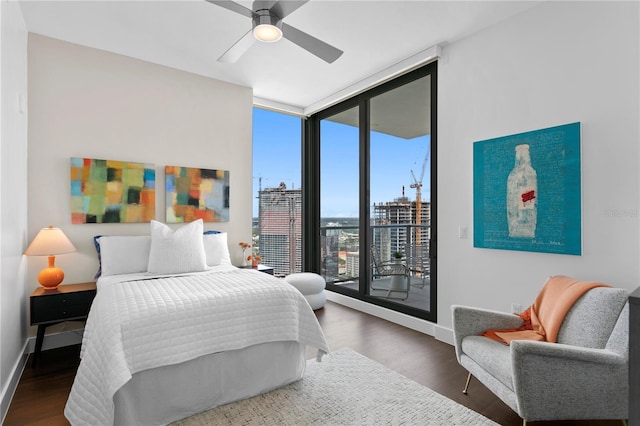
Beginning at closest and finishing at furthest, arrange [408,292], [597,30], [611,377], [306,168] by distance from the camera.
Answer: [611,377], [597,30], [408,292], [306,168]

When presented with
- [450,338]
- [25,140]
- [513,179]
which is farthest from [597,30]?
[25,140]

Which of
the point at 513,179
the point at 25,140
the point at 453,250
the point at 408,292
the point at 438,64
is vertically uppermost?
the point at 438,64

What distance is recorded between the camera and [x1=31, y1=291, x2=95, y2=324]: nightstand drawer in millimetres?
2727

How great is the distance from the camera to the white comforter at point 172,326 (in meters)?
1.76

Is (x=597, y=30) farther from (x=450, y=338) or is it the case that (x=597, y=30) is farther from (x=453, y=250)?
(x=450, y=338)

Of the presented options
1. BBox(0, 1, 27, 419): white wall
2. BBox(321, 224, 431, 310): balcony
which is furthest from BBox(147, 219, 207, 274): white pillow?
BBox(321, 224, 431, 310): balcony

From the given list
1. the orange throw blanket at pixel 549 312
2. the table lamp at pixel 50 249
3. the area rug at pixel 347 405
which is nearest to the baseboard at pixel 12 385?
the table lamp at pixel 50 249

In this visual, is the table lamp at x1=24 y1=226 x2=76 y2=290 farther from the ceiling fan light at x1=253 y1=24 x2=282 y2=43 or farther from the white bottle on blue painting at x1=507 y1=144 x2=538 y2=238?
the white bottle on blue painting at x1=507 y1=144 x2=538 y2=238

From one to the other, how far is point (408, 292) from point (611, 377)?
2.52 m

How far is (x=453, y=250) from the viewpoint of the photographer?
10.7ft

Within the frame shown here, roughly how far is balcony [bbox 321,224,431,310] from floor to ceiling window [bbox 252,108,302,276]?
2.44 feet

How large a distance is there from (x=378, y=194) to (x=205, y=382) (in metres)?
2.96

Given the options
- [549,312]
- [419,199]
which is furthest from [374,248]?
[549,312]

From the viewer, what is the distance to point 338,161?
5.00m
